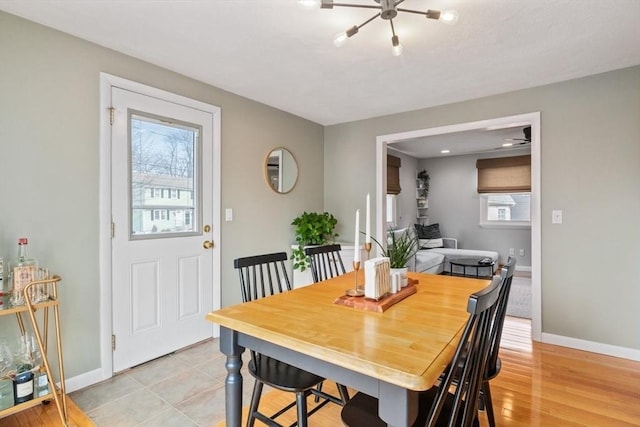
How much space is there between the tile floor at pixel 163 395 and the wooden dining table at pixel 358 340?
31.0 inches

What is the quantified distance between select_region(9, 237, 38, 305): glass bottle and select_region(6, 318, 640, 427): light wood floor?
71 centimetres

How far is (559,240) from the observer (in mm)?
2945

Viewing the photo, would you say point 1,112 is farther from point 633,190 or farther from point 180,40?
point 633,190

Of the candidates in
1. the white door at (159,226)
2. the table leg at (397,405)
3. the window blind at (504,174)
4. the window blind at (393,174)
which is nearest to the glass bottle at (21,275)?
the white door at (159,226)

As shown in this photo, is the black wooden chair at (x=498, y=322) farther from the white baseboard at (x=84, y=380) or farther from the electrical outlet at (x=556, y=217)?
the white baseboard at (x=84, y=380)

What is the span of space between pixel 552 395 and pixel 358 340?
72.8 inches

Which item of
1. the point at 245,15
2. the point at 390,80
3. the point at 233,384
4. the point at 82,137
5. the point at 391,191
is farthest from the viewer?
the point at 391,191

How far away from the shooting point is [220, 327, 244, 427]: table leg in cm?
134

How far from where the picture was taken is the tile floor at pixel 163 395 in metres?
1.89

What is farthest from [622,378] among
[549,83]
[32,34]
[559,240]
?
[32,34]

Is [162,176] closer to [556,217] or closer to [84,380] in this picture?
[84,380]

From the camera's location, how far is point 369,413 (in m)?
1.19

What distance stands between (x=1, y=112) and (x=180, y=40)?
3.59 feet

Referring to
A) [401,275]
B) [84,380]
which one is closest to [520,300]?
[401,275]
